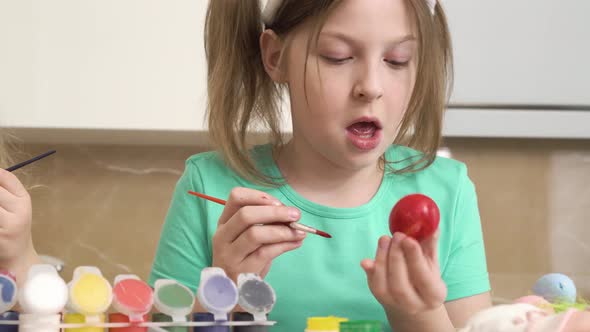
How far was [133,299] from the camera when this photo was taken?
703 mm

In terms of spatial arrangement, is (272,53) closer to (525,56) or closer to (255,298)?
(255,298)

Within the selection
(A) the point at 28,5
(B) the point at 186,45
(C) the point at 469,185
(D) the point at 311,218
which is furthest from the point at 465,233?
(A) the point at 28,5

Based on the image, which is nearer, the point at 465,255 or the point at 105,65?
the point at 465,255

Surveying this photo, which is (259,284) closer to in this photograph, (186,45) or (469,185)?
(469,185)

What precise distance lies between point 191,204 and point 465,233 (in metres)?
0.43

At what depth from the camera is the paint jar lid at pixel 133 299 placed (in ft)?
2.29

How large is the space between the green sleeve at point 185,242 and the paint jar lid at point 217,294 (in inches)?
18.2

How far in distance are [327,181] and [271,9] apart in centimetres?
28

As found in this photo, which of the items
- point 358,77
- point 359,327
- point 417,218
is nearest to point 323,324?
point 359,327

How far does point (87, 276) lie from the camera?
71 centimetres

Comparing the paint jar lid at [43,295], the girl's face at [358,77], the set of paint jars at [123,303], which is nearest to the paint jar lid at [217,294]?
the set of paint jars at [123,303]

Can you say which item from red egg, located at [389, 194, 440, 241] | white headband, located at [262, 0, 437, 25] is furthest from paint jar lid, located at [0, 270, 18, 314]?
white headband, located at [262, 0, 437, 25]

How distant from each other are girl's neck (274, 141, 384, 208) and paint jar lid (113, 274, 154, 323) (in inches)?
22.0

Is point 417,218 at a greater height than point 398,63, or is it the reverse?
point 398,63
